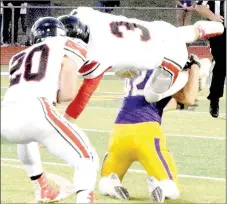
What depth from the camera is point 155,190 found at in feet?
16.1

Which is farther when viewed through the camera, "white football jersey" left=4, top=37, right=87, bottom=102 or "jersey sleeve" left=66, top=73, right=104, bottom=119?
"jersey sleeve" left=66, top=73, right=104, bottom=119

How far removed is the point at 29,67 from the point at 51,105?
24 cm

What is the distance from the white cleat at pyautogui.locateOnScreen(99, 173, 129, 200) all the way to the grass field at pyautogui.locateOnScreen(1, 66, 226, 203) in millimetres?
44

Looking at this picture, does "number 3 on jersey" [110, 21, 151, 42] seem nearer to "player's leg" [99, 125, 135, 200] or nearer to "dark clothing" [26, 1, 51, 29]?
"player's leg" [99, 125, 135, 200]

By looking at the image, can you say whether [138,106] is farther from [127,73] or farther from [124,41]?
[124,41]

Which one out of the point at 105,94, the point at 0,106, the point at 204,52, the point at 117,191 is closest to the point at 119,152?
the point at 117,191

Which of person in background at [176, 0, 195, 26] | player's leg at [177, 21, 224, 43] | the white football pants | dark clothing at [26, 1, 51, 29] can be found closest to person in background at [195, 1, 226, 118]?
player's leg at [177, 21, 224, 43]

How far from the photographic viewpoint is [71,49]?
4.13 meters

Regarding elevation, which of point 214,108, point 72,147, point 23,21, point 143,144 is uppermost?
point 72,147

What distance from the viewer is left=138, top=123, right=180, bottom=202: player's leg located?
4879 mm

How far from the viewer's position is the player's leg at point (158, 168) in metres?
4.88

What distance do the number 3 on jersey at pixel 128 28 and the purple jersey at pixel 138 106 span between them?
1.98 feet

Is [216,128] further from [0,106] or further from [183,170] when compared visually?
[0,106]

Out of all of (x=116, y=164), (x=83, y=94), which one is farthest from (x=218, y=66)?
(x=83, y=94)
